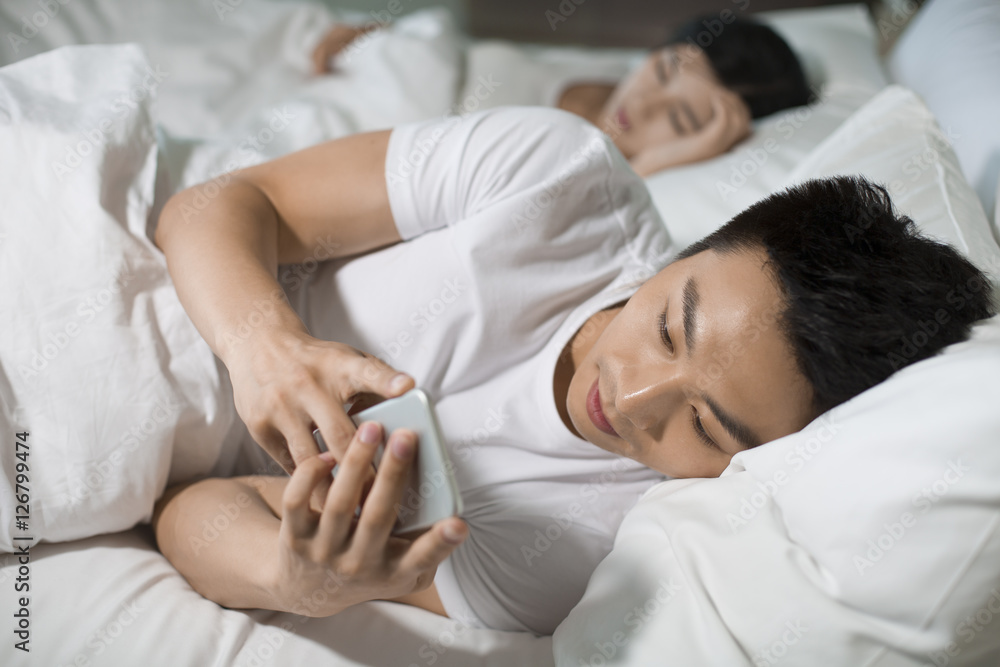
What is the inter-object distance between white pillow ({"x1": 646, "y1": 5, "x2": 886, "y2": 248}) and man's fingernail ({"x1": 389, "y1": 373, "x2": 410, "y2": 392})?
699 millimetres

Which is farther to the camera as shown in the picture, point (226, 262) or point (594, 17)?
point (594, 17)

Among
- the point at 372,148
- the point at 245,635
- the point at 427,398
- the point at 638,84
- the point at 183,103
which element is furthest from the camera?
the point at 638,84

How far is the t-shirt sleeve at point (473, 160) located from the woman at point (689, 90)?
0.78 m

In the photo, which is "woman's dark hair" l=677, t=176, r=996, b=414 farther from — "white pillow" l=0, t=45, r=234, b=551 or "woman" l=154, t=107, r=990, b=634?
"white pillow" l=0, t=45, r=234, b=551

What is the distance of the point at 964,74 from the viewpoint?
3.76 ft

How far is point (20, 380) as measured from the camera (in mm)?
712

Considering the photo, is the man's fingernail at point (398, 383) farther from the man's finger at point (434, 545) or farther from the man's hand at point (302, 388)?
the man's finger at point (434, 545)

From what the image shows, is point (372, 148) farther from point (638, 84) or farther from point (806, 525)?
point (638, 84)

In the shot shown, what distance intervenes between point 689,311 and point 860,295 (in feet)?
0.52

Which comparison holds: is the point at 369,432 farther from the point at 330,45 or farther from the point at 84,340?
the point at 330,45

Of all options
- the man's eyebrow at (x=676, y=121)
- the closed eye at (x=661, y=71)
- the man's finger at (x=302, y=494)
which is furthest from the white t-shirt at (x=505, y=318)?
the closed eye at (x=661, y=71)

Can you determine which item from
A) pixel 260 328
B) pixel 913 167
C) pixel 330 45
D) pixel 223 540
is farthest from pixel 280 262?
pixel 330 45

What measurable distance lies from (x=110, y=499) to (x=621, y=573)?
0.58 metres

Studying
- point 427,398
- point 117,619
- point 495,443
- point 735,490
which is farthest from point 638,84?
point 117,619
